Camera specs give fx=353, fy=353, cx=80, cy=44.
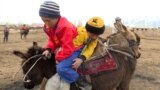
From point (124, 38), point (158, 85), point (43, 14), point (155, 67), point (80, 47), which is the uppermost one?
point (43, 14)

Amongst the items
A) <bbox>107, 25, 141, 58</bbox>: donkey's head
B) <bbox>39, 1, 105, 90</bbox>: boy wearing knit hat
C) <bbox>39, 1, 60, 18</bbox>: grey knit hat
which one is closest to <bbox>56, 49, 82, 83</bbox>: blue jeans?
<bbox>39, 1, 105, 90</bbox>: boy wearing knit hat

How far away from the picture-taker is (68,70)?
5074 mm

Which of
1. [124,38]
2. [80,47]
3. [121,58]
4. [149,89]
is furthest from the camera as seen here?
[149,89]

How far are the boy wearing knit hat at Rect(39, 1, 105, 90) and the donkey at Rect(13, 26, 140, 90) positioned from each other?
18 cm

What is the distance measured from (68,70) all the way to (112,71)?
3.63ft

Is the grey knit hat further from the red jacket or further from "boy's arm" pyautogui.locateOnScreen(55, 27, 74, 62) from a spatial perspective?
"boy's arm" pyautogui.locateOnScreen(55, 27, 74, 62)

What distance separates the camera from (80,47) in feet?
17.2

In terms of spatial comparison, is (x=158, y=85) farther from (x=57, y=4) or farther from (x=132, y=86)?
(x=57, y=4)

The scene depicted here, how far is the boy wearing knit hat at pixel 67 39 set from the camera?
16.2ft

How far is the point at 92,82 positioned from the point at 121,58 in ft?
3.97

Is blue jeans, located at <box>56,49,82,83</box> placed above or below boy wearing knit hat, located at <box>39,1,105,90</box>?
below

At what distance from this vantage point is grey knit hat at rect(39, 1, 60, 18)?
494 cm

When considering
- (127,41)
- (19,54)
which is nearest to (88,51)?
(19,54)

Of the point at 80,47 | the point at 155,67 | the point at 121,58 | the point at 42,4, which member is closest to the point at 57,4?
the point at 42,4
